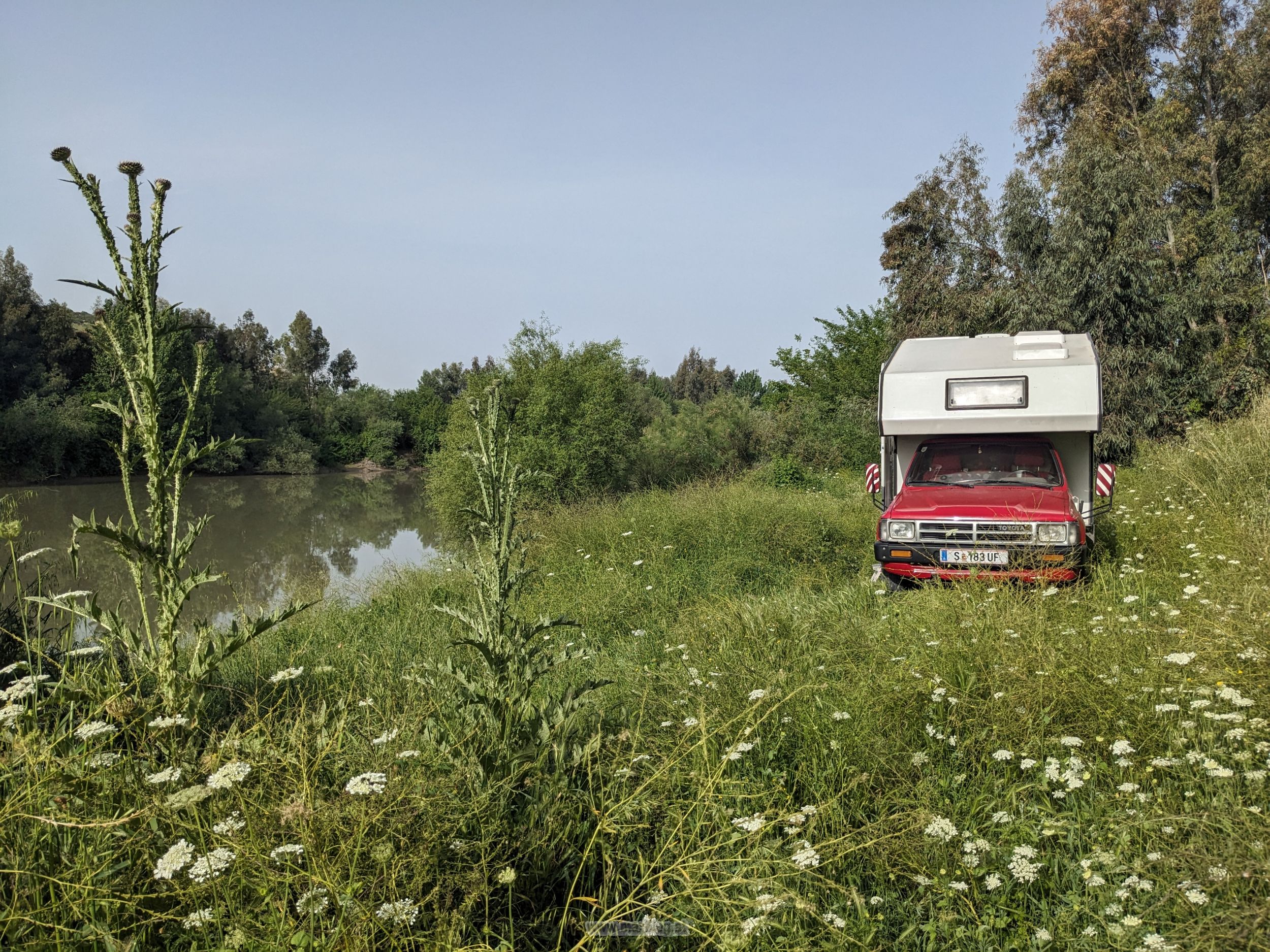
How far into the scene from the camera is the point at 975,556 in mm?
7645

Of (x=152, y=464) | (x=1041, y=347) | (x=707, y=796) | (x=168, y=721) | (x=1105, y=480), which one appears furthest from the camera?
(x=1105, y=480)

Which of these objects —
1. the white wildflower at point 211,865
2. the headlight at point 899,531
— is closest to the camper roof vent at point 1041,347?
the headlight at point 899,531

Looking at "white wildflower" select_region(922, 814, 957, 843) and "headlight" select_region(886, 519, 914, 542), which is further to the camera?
"headlight" select_region(886, 519, 914, 542)

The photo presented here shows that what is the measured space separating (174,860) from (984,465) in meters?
8.94

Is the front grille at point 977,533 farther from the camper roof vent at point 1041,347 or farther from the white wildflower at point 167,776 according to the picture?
the white wildflower at point 167,776

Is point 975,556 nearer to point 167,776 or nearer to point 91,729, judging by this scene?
point 167,776

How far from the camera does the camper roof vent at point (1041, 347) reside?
922cm

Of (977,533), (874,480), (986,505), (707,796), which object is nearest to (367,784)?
(707,796)

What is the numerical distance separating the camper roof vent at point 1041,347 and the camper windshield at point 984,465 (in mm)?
1026

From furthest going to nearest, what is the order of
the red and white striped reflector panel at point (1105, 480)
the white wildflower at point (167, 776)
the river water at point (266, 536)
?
the river water at point (266, 536), the red and white striped reflector panel at point (1105, 480), the white wildflower at point (167, 776)

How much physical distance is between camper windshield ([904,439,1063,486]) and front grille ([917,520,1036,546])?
122cm

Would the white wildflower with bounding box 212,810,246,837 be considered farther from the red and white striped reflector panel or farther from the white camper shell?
the red and white striped reflector panel

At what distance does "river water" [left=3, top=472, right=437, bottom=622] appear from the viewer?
41.3 feet

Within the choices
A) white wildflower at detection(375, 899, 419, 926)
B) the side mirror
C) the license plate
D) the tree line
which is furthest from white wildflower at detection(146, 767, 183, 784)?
the tree line
